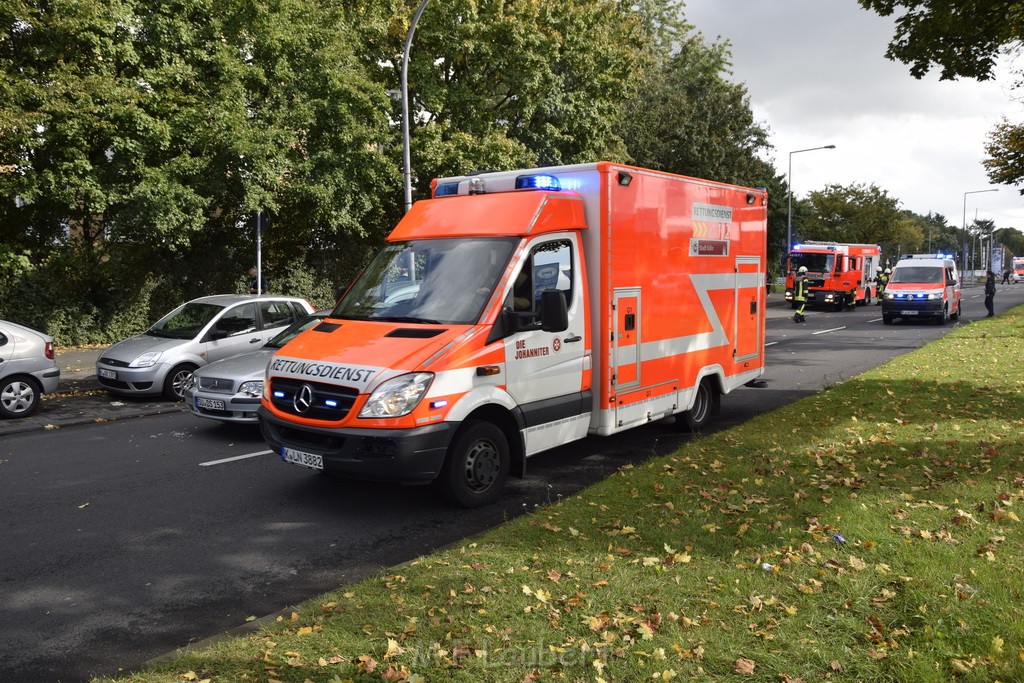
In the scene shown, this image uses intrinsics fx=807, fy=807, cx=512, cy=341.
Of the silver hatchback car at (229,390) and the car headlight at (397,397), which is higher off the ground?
the car headlight at (397,397)

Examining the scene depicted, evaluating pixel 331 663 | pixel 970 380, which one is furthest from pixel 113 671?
pixel 970 380

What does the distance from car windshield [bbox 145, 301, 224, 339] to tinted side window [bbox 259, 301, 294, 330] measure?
63 cm

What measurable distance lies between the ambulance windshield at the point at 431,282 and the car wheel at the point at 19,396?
619cm

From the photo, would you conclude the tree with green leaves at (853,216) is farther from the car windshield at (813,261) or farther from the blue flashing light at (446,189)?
the blue flashing light at (446,189)

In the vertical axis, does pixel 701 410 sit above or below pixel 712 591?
above

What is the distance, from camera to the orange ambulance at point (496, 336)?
237 inches

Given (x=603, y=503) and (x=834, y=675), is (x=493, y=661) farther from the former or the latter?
(x=603, y=503)

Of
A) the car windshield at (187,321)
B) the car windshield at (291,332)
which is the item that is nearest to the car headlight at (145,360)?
the car windshield at (187,321)

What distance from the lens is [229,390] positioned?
9.18 m

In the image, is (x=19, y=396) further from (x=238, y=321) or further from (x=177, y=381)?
(x=238, y=321)

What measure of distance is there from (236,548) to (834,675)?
407cm

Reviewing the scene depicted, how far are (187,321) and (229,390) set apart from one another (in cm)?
374

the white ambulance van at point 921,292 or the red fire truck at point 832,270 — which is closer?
the white ambulance van at point 921,292

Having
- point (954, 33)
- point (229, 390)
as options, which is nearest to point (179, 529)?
point (229, 390)
